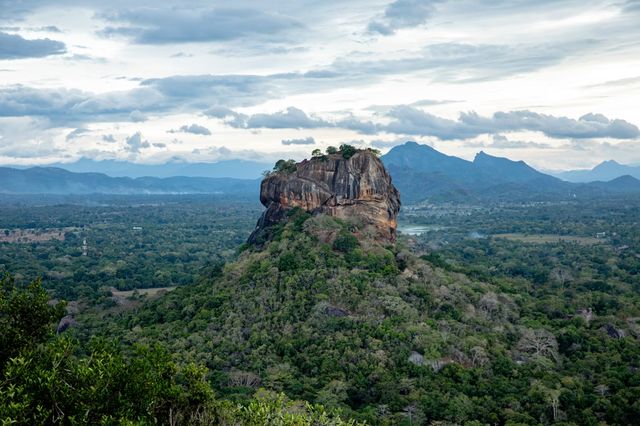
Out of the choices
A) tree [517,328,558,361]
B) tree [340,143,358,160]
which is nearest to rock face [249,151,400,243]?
tree [340,143,358,160]

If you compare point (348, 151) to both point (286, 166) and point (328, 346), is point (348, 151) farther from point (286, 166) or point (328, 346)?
point (328, 346)

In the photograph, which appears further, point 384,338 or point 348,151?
point 348,151

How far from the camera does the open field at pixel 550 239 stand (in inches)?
5358

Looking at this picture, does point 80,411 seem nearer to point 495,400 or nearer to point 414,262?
point 495,400

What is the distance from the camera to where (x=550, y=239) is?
146125 millimetres

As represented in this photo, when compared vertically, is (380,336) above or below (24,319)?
below

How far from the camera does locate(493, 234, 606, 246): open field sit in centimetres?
13610

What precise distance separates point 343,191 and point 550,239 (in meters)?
100

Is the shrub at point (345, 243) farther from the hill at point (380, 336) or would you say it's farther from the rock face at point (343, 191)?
the rock face at point (343, 191)

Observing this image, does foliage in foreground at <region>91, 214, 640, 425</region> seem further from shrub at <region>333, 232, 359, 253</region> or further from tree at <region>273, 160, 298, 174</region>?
tree at <region>273, 160, 298, 174</region>

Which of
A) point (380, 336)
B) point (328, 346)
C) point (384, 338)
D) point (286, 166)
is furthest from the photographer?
point (286, 166)

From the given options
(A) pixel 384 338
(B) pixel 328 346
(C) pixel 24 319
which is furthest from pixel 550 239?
(C) pixel 24 319

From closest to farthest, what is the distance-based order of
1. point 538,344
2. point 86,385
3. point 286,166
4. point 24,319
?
point 86,385, point 24,319, point 538,344, point 286,166

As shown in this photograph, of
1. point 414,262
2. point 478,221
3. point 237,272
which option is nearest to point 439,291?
point 414,262
